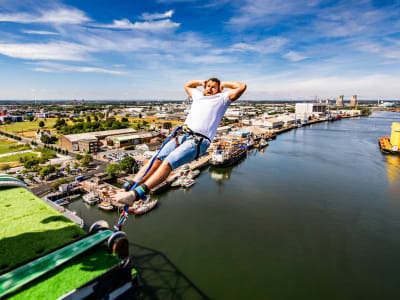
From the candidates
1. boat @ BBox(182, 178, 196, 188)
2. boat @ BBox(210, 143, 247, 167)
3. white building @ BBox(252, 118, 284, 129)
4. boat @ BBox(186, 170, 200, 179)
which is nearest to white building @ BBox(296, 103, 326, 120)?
white building @ BBox(252, 118, 284, 129)

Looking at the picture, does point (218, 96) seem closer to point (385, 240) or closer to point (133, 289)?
point (133, 289)

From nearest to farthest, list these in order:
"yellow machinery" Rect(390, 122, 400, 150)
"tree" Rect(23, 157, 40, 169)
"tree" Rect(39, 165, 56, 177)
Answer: "tree" Rect(39, 165, 56, 177) → "tree" Rect(23, 157, 40, 169) → "yellow machinery" Rect(390, 122, 400, 150)

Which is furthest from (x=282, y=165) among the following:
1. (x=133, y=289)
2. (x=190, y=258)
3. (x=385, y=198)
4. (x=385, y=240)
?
(x=133, y=289)

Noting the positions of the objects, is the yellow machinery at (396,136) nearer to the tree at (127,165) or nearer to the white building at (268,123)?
the white building at (268,123)

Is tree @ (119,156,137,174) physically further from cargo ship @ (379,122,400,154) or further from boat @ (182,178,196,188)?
cargo ship @ (379,122,400,154)

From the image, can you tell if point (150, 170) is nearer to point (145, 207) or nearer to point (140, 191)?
point (140, 191)

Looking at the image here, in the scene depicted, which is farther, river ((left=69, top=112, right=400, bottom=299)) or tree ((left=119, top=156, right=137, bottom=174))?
tree ((left=119, top=156, right=137, bottom=174))

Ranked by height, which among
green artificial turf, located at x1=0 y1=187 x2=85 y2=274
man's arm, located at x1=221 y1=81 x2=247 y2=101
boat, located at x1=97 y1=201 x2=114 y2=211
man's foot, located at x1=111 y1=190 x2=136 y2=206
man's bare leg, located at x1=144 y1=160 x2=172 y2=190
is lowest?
boat, located at x1=97 y1=201 x2=114 y2=211

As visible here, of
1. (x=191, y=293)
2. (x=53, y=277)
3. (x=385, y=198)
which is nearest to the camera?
(x=53, y=277)
